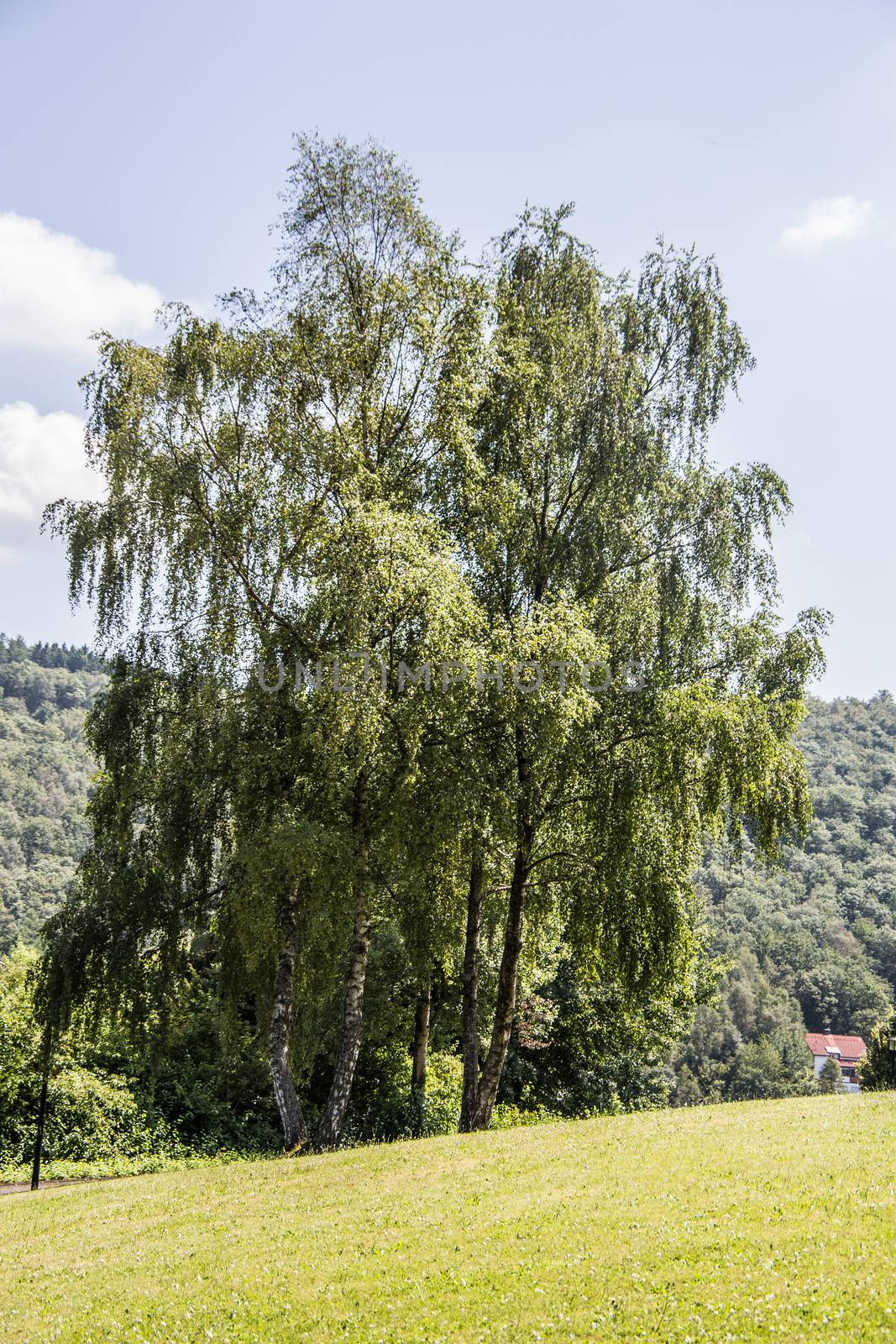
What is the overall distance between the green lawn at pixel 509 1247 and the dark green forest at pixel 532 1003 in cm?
450

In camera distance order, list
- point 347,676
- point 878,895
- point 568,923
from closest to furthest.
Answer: point 347,676, point 568,923, point 878,895

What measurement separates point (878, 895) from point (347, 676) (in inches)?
4613

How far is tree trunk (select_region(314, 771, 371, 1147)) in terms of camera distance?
1523 cm

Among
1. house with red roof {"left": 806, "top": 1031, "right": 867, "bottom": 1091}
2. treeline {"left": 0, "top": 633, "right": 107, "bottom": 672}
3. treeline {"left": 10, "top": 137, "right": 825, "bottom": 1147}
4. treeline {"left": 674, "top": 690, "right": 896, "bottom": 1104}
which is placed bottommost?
house with red roof {"left": 806, "top": 1031, "right": 867, "bottom": 1091}

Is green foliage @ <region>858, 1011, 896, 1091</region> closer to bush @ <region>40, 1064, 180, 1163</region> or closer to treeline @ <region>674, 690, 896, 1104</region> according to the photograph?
bush @ <region>40, 1064, 180, 1163</region>

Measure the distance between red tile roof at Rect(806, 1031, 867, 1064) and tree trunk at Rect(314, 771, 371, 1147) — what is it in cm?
9151

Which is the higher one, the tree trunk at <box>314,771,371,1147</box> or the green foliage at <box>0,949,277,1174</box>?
the tree trunk at <box>314,771,371,1147</box>

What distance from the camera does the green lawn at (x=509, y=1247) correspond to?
7211 millimetres

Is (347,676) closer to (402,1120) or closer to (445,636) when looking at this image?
(445,636)

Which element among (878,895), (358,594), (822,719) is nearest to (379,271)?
(358,594)

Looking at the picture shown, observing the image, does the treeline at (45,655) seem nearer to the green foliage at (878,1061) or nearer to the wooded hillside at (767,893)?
the wooded hillside at (767,893)

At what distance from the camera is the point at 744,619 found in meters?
15.2

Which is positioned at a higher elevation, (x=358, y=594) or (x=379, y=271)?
(x=379, y=271)

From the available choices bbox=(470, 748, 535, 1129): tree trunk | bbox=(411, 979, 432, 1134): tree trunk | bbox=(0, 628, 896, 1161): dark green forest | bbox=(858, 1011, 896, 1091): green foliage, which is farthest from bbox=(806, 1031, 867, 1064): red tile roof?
bbox=(470, 748, 535, 1129): tree trunk
